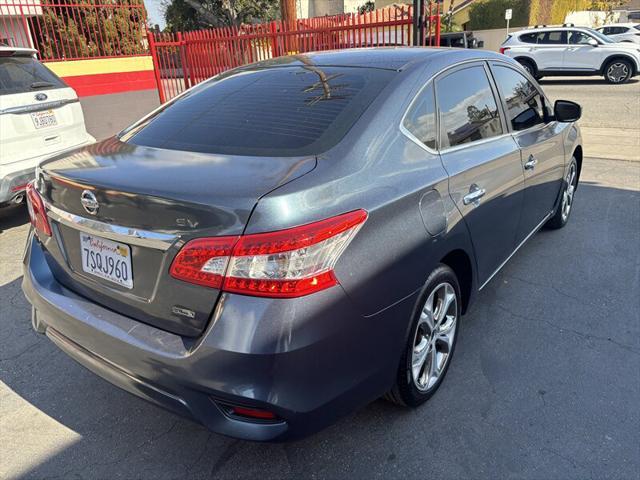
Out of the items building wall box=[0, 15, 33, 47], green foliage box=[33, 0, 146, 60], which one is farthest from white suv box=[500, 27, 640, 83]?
building wall box=[0, 15, 33, 47]

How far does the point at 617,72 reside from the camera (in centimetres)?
1717

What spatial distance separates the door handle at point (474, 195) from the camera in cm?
262

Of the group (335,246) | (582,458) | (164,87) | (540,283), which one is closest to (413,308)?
(335,246)

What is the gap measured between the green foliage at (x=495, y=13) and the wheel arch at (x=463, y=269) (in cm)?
3524

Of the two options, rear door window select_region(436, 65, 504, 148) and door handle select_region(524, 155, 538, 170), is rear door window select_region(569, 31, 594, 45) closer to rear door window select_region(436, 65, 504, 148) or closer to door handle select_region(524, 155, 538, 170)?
door handle select_region(524, 155, 538, 170)

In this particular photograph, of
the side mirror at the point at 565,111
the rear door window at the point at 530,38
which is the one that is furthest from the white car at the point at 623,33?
the side mirror at the point at 565,111

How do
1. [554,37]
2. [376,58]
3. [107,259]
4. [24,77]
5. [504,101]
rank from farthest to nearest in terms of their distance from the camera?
1. [554,37]
2. [24,77]
3. [504,101]
4. [376,58]
5. [107,259]

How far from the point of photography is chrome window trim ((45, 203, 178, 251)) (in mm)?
1856

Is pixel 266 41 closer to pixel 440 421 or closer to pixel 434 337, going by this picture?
pixel 434 337

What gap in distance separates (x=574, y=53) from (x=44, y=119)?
17928mm

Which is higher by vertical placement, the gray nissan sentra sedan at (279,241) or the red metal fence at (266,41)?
the red metal fence at (266,41)

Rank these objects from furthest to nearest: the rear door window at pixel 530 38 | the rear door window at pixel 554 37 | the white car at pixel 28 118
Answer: the rear door window at pixel 530 38, the rear door window at pixel 554 37, the white car at pixel 28 118

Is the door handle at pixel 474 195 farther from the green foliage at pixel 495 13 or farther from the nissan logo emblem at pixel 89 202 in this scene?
the green foliage at pixel 495 13

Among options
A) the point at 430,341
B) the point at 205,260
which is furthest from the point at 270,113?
the point at 430,341
